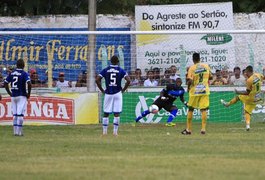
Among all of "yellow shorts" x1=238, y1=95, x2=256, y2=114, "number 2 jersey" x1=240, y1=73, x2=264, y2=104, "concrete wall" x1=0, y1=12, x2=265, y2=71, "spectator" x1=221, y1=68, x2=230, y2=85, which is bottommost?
"yellow shorts" x1=238, y1=95, x2=256, y2=114

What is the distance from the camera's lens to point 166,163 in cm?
1550

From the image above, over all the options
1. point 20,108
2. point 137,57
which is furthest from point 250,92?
point 137,57

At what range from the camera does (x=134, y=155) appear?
1708cm

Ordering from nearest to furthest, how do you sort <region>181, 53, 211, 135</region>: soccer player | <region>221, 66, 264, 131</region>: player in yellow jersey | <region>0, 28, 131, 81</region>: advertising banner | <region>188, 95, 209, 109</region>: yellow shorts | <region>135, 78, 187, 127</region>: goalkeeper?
1. <region>181, 53, 211, 135</region>: soccer player
2. <region>188, 95, 209, 109</region>: yellow shorts
3. <region>221, 66, 264, 131</region>: player in yellow jersey
4. <region>135, 78, 187, 127</region>: goalkeeper
5. <region>0, 28, 131, 81</region>: advertising banner

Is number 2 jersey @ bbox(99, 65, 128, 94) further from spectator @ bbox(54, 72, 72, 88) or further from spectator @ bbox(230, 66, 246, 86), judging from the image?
spectator @ bbox(230, 66, 246, 86)

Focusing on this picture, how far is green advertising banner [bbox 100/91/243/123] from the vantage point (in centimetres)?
3038

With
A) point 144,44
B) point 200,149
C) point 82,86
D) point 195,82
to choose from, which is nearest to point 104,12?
point 144,44

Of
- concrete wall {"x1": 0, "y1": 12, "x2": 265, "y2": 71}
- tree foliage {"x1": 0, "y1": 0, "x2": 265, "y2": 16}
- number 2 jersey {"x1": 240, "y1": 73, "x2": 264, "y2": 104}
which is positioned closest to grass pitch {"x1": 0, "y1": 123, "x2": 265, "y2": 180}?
number 2 jersey {"x1": 240, "y1": 73, "x2": 264, "y2": 104}

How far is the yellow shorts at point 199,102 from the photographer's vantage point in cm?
2386

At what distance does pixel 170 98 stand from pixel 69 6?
11049 mm

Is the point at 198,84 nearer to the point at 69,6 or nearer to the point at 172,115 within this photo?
the point at 172,115

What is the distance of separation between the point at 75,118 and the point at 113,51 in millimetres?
3608

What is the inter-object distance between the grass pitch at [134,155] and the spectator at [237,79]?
4.94 meters

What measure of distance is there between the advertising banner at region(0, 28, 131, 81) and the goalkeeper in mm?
A: 2610
